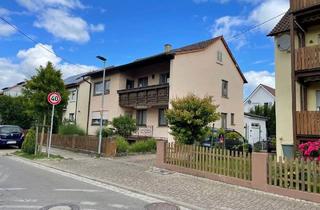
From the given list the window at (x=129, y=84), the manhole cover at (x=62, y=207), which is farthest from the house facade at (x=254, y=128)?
the manhole cover at (x=62, y=207)

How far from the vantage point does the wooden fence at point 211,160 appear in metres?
9.53

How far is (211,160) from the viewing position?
34.8ft

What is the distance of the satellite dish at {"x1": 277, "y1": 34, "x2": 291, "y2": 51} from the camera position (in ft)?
50.4

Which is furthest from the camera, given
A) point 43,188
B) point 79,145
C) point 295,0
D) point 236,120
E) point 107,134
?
point 236,120

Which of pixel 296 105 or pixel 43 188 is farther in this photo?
pixel 296 105

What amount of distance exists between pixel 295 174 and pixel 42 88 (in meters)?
13.4

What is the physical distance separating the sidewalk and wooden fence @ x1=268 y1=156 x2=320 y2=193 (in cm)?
48

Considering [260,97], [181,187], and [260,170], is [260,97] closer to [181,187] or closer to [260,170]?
[260,170]

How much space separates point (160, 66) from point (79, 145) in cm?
904

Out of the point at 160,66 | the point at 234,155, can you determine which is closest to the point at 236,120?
the point at 160,66

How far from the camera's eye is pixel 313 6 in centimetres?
1349

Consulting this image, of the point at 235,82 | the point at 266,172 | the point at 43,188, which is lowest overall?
the point at 43,188

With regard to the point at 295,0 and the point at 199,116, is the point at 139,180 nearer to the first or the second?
the point at 199,116

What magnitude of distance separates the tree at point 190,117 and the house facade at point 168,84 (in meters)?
8.11
